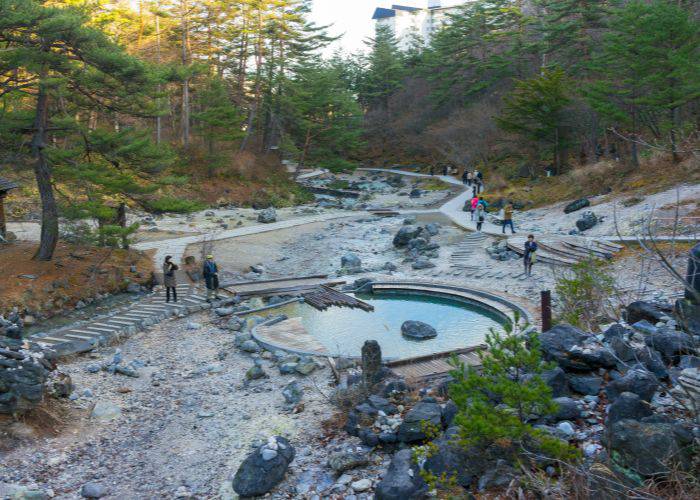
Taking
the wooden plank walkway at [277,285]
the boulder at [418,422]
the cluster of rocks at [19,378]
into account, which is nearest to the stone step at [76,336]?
the cluster of rocks at [19,378]

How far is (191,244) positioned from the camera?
2509 cm

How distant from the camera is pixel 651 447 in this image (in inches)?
242

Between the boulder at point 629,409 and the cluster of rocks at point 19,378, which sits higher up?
the boulder at point 629,409

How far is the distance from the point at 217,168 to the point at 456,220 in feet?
60.7

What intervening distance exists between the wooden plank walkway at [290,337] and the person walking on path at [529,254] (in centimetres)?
816

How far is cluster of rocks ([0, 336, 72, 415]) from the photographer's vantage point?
9.77 meters

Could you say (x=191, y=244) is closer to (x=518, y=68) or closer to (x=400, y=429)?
(x=400, y=429)

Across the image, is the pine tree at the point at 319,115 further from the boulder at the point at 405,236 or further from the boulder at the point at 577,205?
the boulder at the point at 577,205

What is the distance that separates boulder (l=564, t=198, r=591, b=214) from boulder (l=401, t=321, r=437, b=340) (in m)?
14.3

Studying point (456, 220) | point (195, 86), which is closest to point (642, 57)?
point (456, 220)

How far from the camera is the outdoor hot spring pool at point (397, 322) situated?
48.3 ft

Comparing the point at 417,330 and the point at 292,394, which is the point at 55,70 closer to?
the point at 292,394

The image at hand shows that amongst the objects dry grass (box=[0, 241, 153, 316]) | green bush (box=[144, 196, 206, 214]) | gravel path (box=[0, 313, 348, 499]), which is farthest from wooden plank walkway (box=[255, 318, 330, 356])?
dry grass (box=[0, 241, 153, 316])

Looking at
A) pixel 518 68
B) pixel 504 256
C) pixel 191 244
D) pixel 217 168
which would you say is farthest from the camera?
pixel 518 68
